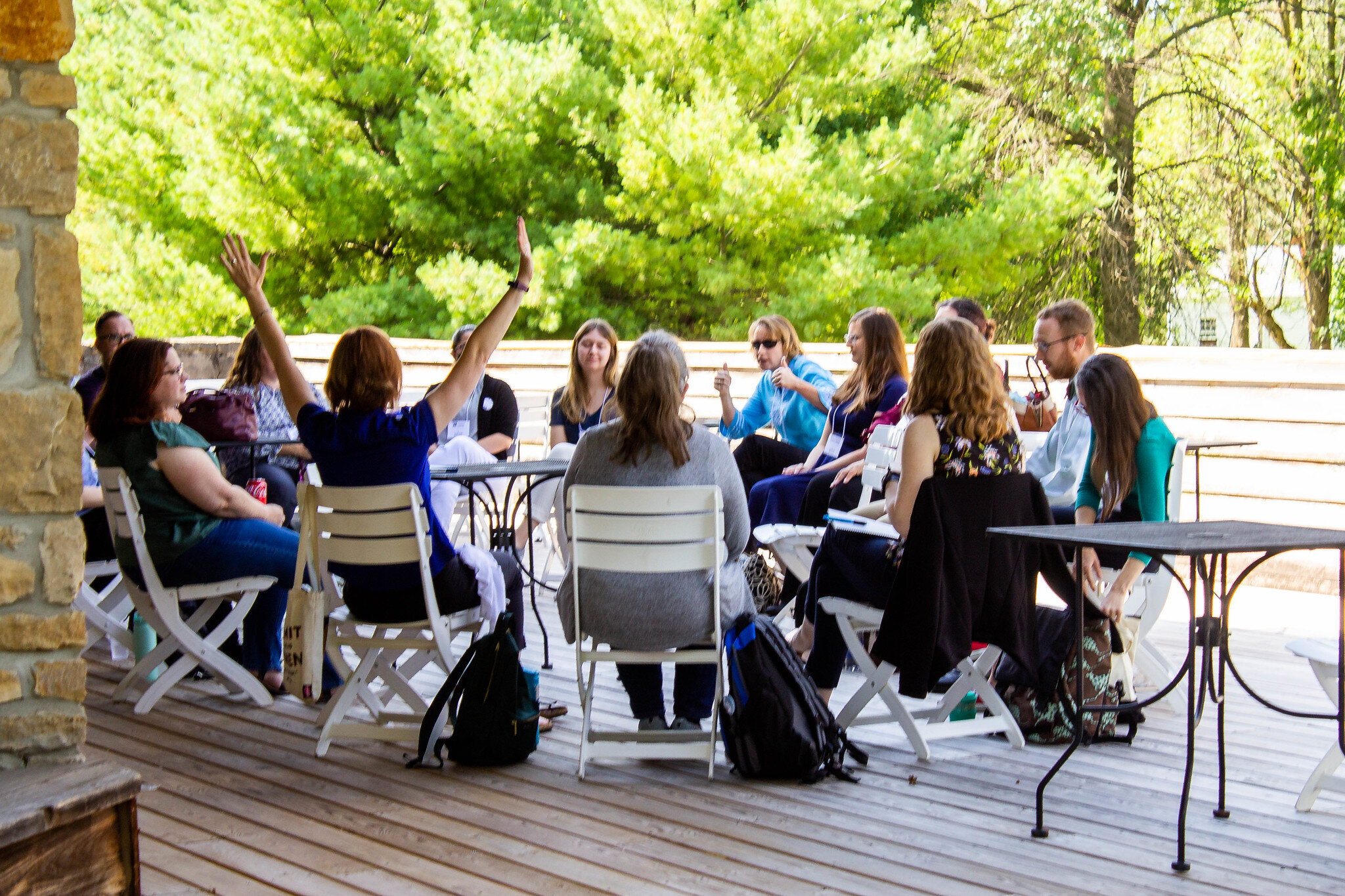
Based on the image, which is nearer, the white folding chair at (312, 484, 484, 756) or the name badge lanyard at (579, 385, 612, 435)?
→ the white folding chair at (312, 484, 484, 756)

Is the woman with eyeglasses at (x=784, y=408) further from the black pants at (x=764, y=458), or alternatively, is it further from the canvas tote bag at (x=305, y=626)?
the canvas tote bag at (x=305, y=626)

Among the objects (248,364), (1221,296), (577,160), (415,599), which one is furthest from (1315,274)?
(415,599)

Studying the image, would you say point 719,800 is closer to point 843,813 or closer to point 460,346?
point 843,813

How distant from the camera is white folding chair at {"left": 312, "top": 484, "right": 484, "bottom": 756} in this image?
11.6 feet

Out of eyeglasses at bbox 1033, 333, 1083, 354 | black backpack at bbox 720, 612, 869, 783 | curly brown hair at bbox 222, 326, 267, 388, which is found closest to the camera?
black backpack at bbox 720, 612, 869, 783

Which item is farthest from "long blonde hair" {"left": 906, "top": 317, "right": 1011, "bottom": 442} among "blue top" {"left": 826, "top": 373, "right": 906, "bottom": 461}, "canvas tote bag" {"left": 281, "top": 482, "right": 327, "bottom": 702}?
"canvas tote bag" {"left": 281, "top": 482, "right": 327, "bottom": 702}

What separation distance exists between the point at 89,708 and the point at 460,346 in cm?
287

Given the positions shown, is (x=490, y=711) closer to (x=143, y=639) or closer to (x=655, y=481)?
(x=655, y=481)

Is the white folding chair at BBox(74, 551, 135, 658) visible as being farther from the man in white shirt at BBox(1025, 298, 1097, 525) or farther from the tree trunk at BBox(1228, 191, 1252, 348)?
the tree trunk at BBox(1228, 191, 1252, 348)

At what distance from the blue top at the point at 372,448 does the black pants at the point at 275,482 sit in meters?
1.89

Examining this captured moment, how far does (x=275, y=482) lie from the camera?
548 centimetres

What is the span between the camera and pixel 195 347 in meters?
9.28

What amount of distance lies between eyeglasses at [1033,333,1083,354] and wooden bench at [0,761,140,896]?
3601mm

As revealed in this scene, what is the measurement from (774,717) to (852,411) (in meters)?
2.35
